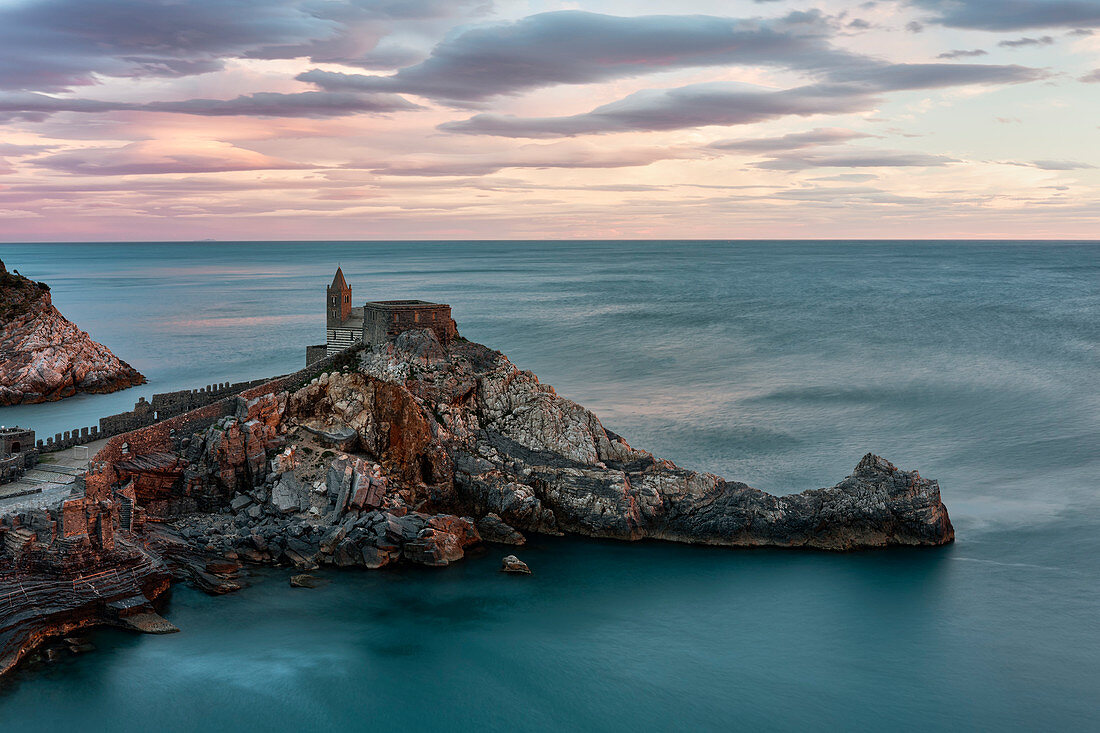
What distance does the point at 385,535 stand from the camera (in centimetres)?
3769

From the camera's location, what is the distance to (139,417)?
4459cm

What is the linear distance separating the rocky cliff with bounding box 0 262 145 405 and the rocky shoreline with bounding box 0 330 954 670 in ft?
104

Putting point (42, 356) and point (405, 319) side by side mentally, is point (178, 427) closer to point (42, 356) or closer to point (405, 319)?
point (405, 319)

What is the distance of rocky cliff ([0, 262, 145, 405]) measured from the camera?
65.3 m

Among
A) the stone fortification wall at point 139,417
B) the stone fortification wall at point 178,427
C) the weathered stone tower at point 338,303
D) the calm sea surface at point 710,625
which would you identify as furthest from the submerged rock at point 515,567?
the weathered stone tower at point 338,303

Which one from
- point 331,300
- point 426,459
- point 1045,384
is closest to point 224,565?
point 426,459

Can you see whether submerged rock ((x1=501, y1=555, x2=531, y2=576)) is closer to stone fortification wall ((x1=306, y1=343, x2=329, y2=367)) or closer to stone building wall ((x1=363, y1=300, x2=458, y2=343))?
stone building wall ((x1=363, y1=300, x2=458, y2=343))

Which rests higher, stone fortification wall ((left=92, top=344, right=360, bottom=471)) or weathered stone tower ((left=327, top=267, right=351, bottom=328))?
weathered stone tower ((left=327, top=267, right=351, bottom=328))

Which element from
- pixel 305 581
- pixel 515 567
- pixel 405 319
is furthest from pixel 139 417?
pixel 515 567

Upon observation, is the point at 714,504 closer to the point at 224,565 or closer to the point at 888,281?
the point at 224,565

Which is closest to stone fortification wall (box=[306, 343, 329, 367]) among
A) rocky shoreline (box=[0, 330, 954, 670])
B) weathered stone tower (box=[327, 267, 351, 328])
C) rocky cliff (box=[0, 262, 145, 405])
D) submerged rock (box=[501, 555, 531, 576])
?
rocky shoreline (box=[0, 330, 954, 670])

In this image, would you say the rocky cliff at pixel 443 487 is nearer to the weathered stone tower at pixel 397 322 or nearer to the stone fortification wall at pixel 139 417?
the weathered stone tower at pixel 397 322

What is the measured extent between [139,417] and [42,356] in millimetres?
29498

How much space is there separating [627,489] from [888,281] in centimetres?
16499
